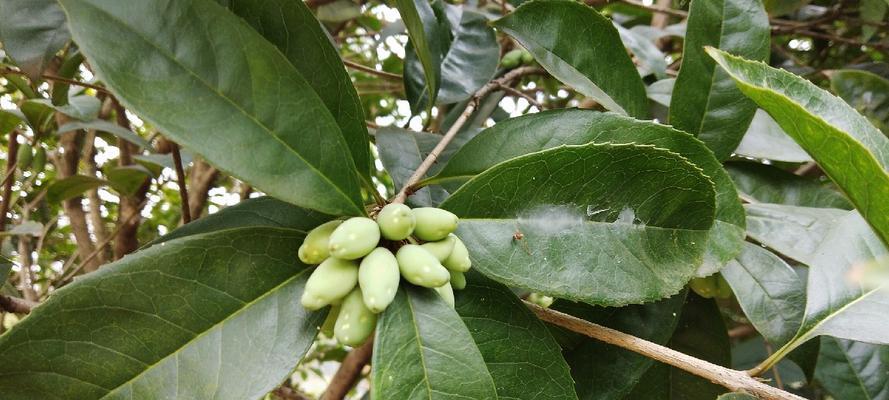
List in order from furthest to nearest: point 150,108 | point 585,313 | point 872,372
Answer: point 872,372 → point 585,313 → point 150,108

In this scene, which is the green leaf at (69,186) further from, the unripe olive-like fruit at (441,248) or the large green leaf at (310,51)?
the unripe olive-like fruit at (441,248)

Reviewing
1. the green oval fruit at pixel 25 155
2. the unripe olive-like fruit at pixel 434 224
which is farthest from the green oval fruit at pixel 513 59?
the green oval fruit at pixel 25 155

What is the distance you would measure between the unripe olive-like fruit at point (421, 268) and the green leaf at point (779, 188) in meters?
0.66

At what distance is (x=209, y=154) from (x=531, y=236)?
12.8 inches

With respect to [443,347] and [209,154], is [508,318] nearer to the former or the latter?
[443,347]

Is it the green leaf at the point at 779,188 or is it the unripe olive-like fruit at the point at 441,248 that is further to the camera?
the green leaf at the point at 779,188

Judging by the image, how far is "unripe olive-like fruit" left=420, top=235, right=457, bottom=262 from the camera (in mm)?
570

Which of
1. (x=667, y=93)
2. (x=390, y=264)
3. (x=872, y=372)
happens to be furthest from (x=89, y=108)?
(x=872, y=372)

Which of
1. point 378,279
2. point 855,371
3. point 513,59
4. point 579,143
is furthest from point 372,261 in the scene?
point 513,59

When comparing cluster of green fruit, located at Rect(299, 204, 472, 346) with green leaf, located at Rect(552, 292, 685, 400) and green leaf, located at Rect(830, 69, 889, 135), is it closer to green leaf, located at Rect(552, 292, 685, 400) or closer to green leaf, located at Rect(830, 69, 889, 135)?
green leaf, located at Rect(552, 292, 685, 400)

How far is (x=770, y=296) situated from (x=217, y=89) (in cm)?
74

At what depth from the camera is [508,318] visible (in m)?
0.64

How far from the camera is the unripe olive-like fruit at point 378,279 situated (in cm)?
51

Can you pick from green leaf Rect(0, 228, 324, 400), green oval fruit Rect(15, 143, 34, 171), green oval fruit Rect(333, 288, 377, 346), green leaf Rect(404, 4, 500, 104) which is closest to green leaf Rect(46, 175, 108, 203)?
green oval fruit Rect(15, 143, 34, 171)
